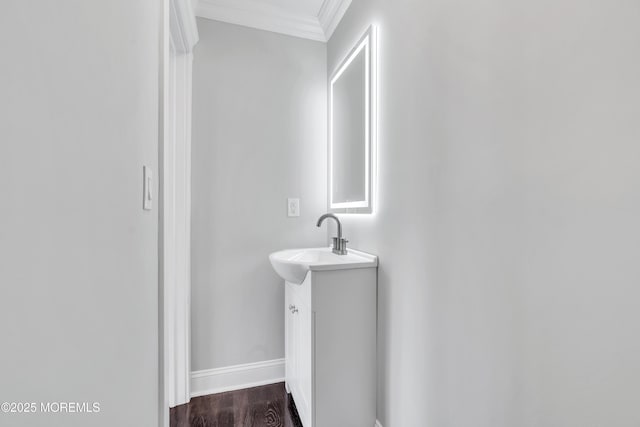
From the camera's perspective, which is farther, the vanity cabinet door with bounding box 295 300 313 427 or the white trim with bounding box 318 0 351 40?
the white trim with bounding box 318 0 351 40

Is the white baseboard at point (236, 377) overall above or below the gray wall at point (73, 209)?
below

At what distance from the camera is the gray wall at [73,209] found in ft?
1.02

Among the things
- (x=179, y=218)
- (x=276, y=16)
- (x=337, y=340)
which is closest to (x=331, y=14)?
(x=276, y=16)

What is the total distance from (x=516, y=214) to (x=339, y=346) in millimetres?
955

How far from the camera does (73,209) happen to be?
17.0 inches

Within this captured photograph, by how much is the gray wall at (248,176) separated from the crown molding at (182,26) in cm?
13

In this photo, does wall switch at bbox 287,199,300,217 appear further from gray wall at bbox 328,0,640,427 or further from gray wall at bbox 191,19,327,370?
gray wall at bbox 328,0,640,427

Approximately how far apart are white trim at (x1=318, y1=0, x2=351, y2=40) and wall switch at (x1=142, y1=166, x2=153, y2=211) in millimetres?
1614

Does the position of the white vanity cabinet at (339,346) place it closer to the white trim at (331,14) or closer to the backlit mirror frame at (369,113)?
the backlit mirror frame at (369,113)

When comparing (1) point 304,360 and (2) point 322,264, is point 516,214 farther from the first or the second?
(1) point 304,360

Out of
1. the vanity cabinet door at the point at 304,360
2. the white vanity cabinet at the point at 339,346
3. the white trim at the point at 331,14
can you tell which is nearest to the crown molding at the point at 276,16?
the white trim at the point at 331,14

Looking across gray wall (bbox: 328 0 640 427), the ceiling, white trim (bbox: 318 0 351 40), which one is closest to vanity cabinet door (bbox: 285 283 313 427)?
gray wall (bbox: 328 0 640 427)

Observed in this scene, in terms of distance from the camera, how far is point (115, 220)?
587 millimetres

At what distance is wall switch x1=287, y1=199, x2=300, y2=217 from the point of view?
6.62 feet
